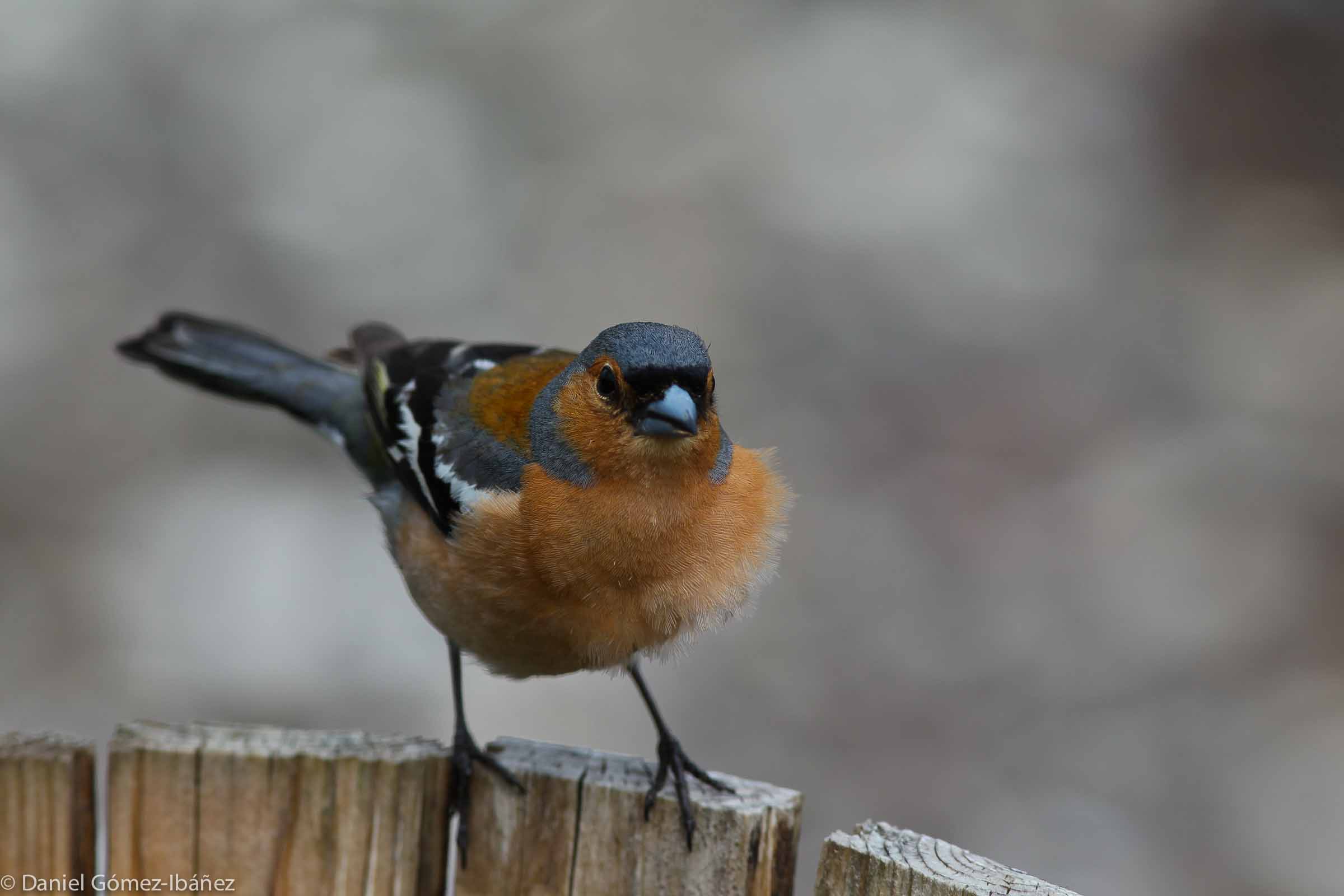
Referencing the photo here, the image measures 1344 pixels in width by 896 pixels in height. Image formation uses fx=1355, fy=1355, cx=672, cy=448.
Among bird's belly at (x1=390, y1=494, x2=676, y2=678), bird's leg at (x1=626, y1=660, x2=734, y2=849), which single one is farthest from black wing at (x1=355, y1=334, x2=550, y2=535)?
bird's leg at (x1=626, y1=660, x2=734, y2=849)

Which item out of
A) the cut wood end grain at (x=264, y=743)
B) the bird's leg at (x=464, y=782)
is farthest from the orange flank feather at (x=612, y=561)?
the cut wood end grain at (x=264, y=743)

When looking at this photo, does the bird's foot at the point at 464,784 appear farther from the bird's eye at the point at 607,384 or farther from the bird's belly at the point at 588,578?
the bird's eye at the point at 607,384

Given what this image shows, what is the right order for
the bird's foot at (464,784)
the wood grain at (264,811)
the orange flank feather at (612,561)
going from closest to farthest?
the wood grain at (264,811)
the bird's foot at (464,784)
the orange flank feather at (612,561)

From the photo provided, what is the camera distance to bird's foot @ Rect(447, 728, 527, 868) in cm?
267

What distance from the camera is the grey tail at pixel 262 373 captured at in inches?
177

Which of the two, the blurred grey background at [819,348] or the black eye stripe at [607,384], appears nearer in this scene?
the black eye stripe at [607,384]

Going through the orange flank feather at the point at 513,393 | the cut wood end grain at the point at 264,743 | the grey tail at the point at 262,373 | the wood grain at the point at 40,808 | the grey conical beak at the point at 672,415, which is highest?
the grey tail at the point at 262,373

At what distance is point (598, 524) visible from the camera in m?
3.11

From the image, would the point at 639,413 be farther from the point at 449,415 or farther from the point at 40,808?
the point at 40,808

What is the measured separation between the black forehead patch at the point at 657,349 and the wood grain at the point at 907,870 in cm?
106

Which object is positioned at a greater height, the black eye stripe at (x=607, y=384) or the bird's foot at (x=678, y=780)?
the black eye stripe at (x=607, y=384)

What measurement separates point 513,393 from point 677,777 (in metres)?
1.41

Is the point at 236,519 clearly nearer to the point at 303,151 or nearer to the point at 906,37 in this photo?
the point at 303,151

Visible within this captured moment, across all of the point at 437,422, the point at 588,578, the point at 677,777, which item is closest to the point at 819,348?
the point at 437,422
